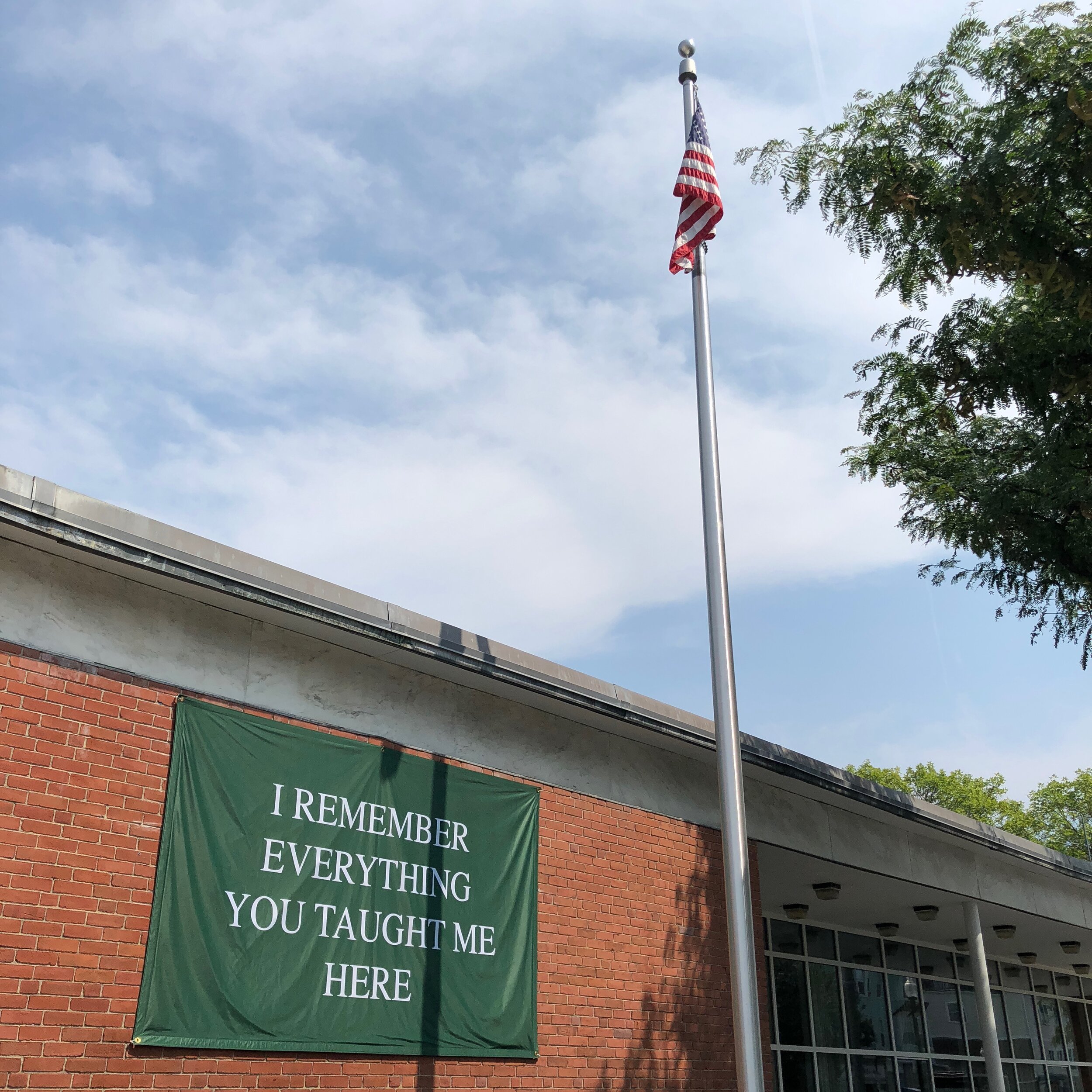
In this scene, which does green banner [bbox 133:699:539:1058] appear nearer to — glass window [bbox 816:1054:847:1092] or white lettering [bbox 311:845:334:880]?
white lettering [bbox 311:845:334:880]

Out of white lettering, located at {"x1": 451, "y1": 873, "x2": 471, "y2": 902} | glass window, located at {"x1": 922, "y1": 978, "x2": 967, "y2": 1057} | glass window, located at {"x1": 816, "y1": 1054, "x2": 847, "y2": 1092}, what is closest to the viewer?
white lettering, located at {"x1": 451, "y1": 873, "x2": 471, "y2": 902}

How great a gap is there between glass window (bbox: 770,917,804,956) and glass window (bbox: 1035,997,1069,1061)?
994 centimetres

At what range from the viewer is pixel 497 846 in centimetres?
981

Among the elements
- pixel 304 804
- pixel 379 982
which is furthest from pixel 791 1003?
pixel 304 804

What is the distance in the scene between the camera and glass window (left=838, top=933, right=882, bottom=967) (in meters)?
18.4

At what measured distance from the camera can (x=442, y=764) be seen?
9.73m

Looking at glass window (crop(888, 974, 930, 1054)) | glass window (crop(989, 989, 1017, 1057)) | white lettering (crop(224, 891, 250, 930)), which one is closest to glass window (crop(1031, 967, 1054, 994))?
glass window (crop(989, 989, 1017, 1057))

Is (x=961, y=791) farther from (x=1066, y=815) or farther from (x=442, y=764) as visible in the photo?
(x=442, y=764)

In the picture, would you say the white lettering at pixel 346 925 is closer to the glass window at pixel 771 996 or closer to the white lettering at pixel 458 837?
the white lettering at pixel 458 837

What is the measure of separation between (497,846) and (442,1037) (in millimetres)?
1624

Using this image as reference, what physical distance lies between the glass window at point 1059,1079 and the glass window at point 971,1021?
348cm

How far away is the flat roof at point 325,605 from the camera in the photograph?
23.5ft

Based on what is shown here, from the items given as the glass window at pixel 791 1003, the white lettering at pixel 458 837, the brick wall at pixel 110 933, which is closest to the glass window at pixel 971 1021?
the glass window at pixel 791 1003

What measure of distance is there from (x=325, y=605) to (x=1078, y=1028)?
24.4 metres
